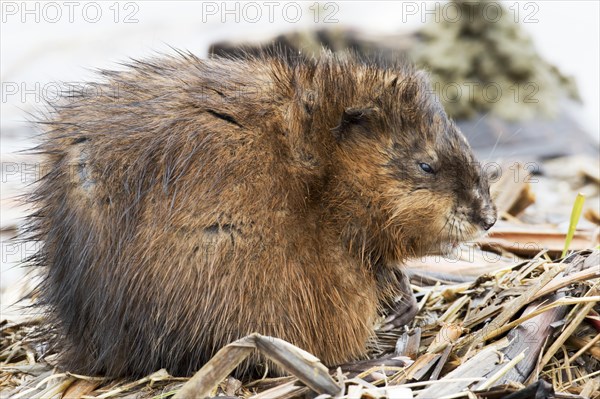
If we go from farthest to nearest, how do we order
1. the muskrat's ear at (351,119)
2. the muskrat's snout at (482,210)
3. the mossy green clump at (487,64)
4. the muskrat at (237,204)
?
the mossy green clump at (487,64)
the muskrat's snout at (482,210)
the muskrat's ear at (351,119)
the muskrat at (237,204)

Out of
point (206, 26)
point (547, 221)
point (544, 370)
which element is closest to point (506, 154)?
point (547, 221)

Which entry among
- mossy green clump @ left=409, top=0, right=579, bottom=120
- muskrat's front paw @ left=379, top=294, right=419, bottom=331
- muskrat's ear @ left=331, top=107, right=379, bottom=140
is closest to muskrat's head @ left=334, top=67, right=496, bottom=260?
muskrat's ear @ left=331, top=107, right=379, bottom=140

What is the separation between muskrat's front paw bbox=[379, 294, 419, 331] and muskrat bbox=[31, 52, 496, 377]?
0.28 metres

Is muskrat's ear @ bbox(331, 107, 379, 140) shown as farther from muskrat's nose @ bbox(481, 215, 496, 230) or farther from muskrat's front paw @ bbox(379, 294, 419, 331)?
muskrat's front paw @ bbox(379, 294, 419, 331)

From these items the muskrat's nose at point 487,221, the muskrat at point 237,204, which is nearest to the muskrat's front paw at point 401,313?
the muskrat at point 237,204

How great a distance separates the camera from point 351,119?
14.7ft

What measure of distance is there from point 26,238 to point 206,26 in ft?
23.7

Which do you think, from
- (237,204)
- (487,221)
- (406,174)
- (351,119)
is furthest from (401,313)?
(237,204)

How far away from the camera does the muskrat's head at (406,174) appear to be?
14.8 ft

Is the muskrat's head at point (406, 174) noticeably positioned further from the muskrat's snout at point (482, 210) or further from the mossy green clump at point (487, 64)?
the mossy green clump at point (487, 64)

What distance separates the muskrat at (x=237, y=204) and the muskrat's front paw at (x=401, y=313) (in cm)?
28

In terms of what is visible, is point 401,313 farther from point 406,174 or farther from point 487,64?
point 487,64

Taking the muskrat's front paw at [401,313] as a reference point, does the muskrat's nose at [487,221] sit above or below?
above

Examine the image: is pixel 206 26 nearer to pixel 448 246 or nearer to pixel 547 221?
pixel 547 221
